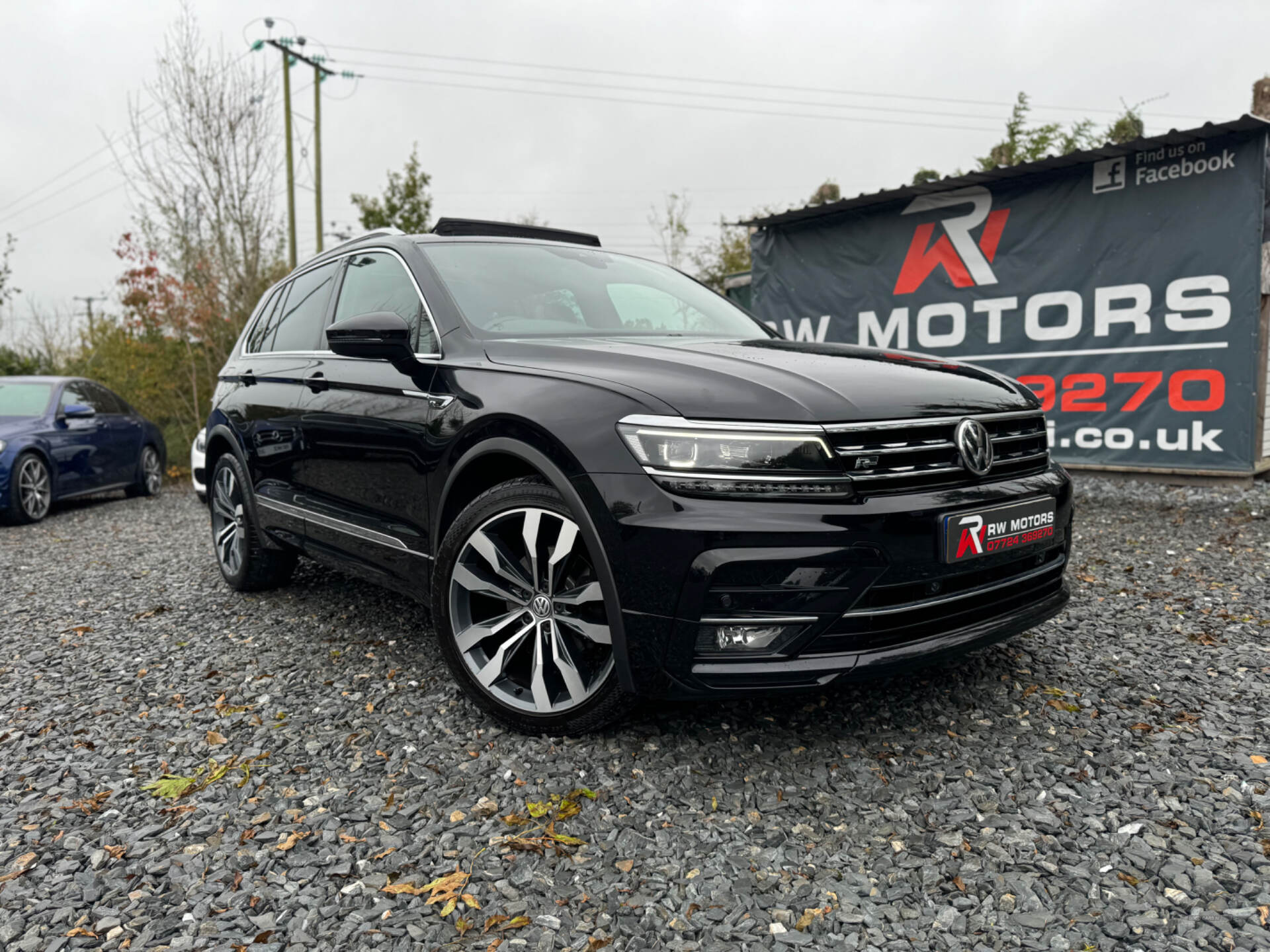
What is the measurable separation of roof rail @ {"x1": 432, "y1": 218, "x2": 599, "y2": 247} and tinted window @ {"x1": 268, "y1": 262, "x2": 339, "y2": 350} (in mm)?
585

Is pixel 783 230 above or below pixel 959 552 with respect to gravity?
above

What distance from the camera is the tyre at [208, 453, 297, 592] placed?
473 centimetres

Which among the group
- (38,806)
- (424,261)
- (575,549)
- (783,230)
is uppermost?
(783,230)

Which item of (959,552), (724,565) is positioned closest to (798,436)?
(724,565)

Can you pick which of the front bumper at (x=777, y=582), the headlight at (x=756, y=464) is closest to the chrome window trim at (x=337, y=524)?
the front bumper at (x=777, y=582)

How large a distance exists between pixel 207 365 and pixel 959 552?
14.1 meters

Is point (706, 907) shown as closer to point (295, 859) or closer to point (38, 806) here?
point (295, 859)

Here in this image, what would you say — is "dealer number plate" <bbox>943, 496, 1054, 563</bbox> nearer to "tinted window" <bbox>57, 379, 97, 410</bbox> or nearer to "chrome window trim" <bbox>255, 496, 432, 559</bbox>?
"chrome window trim" <bbox>255, 496, 432, 559</bbox>

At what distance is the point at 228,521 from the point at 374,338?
2568 millimetres

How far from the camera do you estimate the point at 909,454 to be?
247 centimetres

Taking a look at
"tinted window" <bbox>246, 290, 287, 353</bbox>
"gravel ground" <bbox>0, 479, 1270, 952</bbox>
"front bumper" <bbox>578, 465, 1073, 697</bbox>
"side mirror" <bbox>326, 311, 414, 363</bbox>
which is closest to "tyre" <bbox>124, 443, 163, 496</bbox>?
"tinted window" <bbox>246, 290, 287, 353</bbox>

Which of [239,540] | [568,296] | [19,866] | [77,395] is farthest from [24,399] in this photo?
[19,866]

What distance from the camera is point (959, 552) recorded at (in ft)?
8.12

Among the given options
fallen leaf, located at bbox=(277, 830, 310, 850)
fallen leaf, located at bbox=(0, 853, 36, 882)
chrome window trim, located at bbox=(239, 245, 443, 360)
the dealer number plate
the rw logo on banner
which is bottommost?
fallen leaf, located at bbox=(0, 853, 36, 882)
